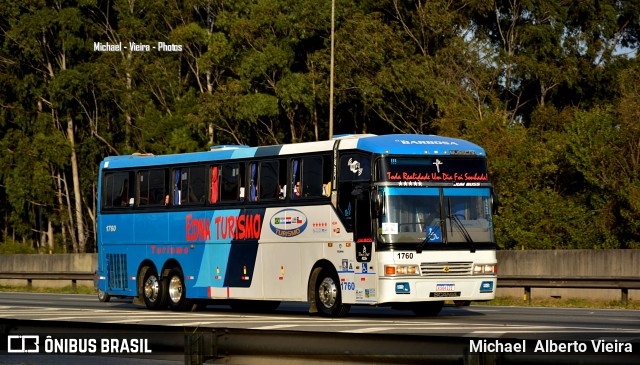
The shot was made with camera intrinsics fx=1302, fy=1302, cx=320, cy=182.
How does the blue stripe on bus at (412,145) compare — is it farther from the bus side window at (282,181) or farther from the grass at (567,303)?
the grass at (567,303)

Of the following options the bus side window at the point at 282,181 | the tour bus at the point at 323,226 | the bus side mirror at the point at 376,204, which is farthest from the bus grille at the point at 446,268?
the bus side window at the point at 282,181

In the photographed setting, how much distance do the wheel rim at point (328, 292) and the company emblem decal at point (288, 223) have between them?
121cm

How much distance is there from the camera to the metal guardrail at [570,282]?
1134 inches

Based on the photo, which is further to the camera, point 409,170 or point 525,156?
point 525,156

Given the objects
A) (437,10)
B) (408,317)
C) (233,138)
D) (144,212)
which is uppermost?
(437,10)

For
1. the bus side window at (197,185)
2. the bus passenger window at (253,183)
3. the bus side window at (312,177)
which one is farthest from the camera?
the bus side window at (197,185)

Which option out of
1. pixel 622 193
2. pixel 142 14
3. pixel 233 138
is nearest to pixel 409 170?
pixel 622 193

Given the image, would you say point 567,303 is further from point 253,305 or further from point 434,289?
point 434,289

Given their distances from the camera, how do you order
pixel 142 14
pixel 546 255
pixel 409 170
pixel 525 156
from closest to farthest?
pixel 409 170
pixel 546 255
pixel 525 156
pixel 142 14

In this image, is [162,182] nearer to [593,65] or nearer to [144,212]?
[144,212]

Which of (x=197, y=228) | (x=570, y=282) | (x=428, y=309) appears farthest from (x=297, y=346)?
(x=570, y=282)

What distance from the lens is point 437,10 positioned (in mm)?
56656

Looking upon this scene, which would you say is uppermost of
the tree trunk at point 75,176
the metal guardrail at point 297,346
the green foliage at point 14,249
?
the tree trunk at point 75,176

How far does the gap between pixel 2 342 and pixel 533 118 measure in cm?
5104
